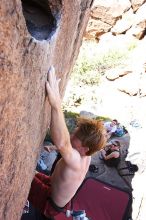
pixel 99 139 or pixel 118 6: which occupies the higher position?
pixel 99 139

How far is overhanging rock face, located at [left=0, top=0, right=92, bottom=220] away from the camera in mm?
1746

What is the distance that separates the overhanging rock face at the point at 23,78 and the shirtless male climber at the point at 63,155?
0.39 feet

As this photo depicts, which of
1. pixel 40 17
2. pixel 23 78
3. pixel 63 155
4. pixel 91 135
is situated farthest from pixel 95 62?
pixel 23 78

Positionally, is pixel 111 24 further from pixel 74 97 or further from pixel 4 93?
pixel 4 93

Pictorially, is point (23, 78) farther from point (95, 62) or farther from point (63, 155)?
point (95, 62)

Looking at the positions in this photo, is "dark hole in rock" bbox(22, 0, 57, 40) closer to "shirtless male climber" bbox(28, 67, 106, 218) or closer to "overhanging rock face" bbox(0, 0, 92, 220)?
"overhanging rock face" bbox(0, 0, 92, 220)

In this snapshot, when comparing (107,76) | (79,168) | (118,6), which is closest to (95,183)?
(79,168)

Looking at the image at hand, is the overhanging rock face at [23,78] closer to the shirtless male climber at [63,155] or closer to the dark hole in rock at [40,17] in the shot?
the dark hole in rock at [40,17]

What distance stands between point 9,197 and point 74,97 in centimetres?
1046

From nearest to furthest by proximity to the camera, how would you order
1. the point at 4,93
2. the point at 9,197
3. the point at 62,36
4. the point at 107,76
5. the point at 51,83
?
the point at 4,93
the point at 9,197
the point at 51,83
the point at 62,36
the point at 107,76

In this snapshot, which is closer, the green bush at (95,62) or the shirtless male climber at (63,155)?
the shirtless male climber at (63,155)

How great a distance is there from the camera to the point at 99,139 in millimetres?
3207

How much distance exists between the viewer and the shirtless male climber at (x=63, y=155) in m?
2.71

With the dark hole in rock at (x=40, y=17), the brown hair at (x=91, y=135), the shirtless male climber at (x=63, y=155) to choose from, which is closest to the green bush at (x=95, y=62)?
the shirtless male climber at (x=63, y=155)
